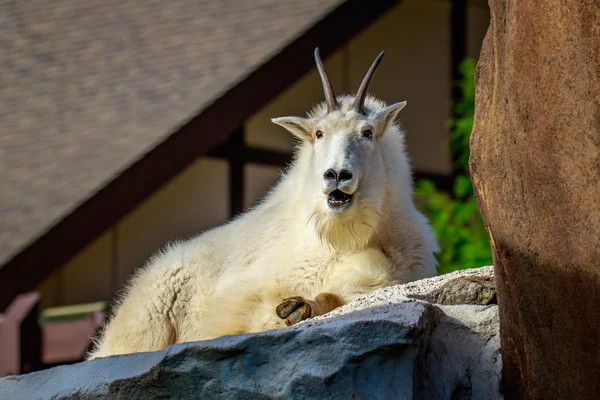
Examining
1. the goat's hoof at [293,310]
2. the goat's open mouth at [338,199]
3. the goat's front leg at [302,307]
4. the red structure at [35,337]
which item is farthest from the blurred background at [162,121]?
the goat's hoof at [293,310]

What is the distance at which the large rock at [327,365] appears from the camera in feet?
12.5

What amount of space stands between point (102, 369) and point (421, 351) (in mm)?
1245

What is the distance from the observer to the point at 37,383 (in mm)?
4383

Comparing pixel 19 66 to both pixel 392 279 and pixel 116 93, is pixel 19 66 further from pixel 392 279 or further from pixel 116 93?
pixel 392 279

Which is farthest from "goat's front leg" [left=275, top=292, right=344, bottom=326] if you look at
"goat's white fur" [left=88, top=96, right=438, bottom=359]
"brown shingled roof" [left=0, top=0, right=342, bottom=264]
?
"brown shingled roof" [left=0, top=0, right=342, bottom=264]

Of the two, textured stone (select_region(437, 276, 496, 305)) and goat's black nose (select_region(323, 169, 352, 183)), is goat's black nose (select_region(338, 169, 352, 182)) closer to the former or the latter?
goat's black nose (select_region(323, 169, 352, 183))

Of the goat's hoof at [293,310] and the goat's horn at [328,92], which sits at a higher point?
the goat's horn at [328,92]

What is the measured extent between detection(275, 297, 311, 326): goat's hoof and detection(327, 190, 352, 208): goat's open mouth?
2.14 ft

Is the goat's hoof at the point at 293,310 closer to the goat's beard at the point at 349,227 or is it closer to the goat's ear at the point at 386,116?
the goat's beard at the point at 349,227

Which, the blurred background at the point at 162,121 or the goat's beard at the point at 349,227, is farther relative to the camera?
the blurred background at the point at 162,121

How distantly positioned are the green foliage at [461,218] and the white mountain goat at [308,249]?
13.0 ft

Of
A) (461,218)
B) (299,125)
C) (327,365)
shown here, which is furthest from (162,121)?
(327,365)

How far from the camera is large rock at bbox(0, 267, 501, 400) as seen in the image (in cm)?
382

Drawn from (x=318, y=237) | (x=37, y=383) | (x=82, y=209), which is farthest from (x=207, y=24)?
(x=37, y=383)
